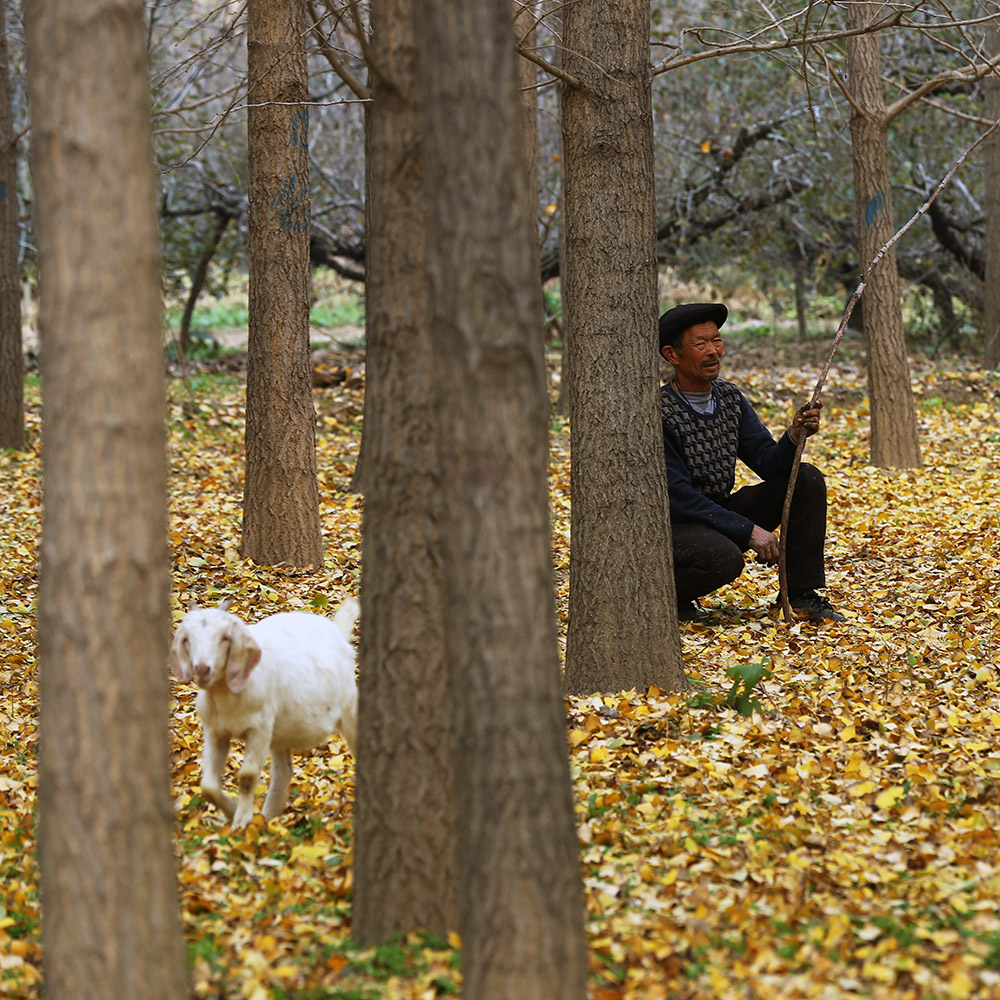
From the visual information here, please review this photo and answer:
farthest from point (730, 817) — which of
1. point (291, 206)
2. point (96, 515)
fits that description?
point (291, 206)

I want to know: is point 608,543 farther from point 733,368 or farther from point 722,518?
point 733,368

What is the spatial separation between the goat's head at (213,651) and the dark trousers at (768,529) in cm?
297

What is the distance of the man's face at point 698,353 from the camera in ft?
20.3

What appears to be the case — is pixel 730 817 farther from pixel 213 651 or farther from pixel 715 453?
pixel 715 453

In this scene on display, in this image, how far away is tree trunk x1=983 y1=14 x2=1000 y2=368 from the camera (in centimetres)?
1386

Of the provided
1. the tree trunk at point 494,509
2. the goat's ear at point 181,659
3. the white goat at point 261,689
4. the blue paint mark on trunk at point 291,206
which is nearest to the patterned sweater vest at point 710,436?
the white goat at point 261,689

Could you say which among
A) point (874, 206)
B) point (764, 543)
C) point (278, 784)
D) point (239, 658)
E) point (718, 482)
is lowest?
point (278, 784)

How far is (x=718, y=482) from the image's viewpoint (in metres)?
6.49

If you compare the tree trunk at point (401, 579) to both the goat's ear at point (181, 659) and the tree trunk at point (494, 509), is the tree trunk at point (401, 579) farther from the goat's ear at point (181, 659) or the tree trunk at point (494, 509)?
the goat's ear at point (181, 659)

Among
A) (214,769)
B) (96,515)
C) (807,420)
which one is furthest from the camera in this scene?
(807,420)

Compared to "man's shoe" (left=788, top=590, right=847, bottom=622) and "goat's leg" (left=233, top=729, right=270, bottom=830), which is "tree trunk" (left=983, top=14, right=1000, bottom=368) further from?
"goat's leg" (left=233, top=729, right=270, bottom=830)

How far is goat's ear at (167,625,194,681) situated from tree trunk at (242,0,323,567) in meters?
4.10

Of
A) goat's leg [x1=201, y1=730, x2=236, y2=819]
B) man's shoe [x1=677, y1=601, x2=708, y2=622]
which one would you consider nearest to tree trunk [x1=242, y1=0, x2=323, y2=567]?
man's shoe [x1=677, y1=601, x2=708, y2=622]

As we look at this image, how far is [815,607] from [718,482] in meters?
0.89
